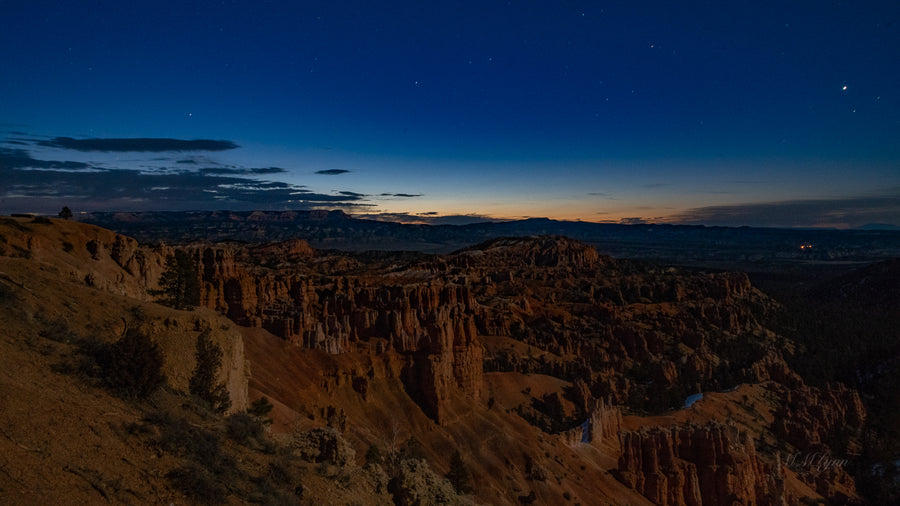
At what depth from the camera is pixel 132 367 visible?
10797mm

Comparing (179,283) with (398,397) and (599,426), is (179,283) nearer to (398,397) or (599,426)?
(398,397)

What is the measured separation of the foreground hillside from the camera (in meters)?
8.97

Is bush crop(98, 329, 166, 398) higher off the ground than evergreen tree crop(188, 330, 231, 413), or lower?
higher

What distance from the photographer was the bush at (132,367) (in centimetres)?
1054

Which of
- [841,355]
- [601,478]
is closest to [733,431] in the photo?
[601,478]

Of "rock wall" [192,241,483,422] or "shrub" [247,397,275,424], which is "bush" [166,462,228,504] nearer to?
"shrub" [247,397,275,424]

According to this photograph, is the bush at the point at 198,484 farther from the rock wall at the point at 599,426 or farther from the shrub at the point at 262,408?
the rock wall at the point at 599,426

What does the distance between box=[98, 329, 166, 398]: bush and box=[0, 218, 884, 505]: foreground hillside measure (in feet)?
0.94

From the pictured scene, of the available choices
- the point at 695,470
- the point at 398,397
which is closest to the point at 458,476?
the point at 398,397

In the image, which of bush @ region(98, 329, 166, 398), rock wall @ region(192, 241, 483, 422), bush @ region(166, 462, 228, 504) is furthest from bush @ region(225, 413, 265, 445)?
rock wall @ region(192, 241, 483, 422)
